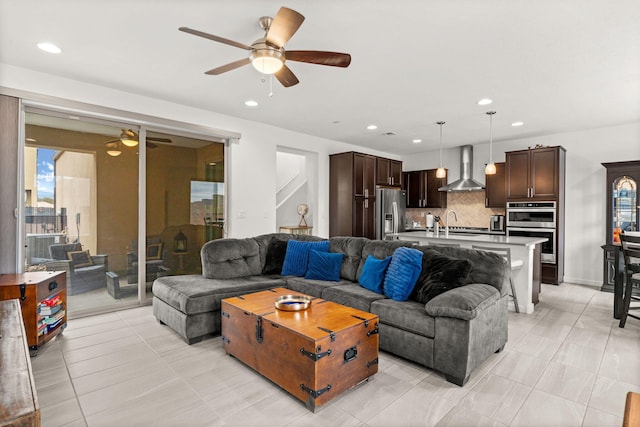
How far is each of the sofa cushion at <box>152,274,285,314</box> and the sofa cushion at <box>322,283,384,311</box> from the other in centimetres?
71

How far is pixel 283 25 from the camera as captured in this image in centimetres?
207

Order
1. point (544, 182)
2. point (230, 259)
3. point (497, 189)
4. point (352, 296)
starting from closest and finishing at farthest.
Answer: point (352, 296) < point (230, 259) < point (544, 182) < point (497, 189)

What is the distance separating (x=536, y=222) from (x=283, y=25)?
5468 millimetres

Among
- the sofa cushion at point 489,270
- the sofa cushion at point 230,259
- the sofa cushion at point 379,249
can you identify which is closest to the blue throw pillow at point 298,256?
the sofa cushion at point 230,259

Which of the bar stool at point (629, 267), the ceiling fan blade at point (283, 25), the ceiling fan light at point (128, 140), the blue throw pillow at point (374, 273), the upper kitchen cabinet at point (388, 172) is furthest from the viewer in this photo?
the upper kitchen cabinet at point (388, 172)

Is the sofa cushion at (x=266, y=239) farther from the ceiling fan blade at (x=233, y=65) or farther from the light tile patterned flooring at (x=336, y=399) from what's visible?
A: the ceiling fan blade at (x=233, y=65)

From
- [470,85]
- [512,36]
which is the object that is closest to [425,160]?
[470,85]

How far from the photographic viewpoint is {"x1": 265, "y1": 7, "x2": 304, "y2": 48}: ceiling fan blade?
1.94 m

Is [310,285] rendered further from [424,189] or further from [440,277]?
[424,189]

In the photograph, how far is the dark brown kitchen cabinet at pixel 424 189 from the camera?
24.0 feet

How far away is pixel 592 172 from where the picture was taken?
5543 mm

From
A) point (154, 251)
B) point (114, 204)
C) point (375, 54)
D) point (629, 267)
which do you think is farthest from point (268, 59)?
point (629, 267)

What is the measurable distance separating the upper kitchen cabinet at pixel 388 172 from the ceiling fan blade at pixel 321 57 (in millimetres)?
4312

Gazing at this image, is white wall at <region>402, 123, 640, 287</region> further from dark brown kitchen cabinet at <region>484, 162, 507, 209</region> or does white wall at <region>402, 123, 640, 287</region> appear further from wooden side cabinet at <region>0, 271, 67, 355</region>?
wooden side cabinet at <region>0, 271, 67, 355</region>
